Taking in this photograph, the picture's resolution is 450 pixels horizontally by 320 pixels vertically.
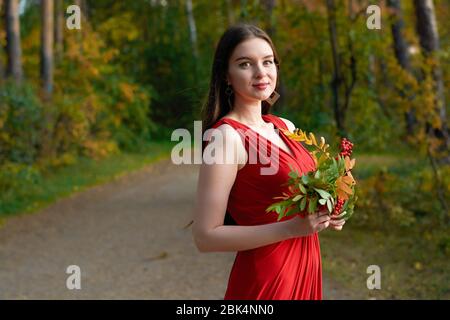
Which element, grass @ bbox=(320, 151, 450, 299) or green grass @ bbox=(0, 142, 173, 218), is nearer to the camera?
grass @ bbox=(320, 151, 450, 299)

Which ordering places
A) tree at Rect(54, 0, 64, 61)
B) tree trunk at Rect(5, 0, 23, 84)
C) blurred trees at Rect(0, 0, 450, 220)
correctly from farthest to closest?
tree at Rect(54, 0, 64, 61), tree trunk at Rect(5, 0, 23, 84), blurred trees at Rect(0, 0, 450, 220)

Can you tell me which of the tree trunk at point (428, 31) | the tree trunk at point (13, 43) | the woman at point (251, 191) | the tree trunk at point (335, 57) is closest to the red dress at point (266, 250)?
the woman at point (251, 191)

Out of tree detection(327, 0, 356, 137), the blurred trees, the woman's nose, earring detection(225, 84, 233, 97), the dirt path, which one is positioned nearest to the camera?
the woman's nose

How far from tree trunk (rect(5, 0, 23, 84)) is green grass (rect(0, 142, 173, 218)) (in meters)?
2.13

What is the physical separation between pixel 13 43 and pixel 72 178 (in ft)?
9.74

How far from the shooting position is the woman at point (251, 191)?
2426mm

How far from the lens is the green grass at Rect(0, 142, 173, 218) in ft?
37.1

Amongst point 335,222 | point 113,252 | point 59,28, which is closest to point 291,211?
point 335,222

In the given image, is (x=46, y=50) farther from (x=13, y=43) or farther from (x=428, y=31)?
(x=428, y=31)

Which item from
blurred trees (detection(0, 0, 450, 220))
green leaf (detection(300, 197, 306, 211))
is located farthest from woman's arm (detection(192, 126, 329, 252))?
blurred trees (detection(0, 0, 450, 220))

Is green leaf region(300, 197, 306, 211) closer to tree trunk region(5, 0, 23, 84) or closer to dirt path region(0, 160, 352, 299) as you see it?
dirt path region(0, 160, 352, 299)

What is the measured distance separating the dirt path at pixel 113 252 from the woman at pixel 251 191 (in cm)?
412

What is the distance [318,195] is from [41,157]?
40.3ft
